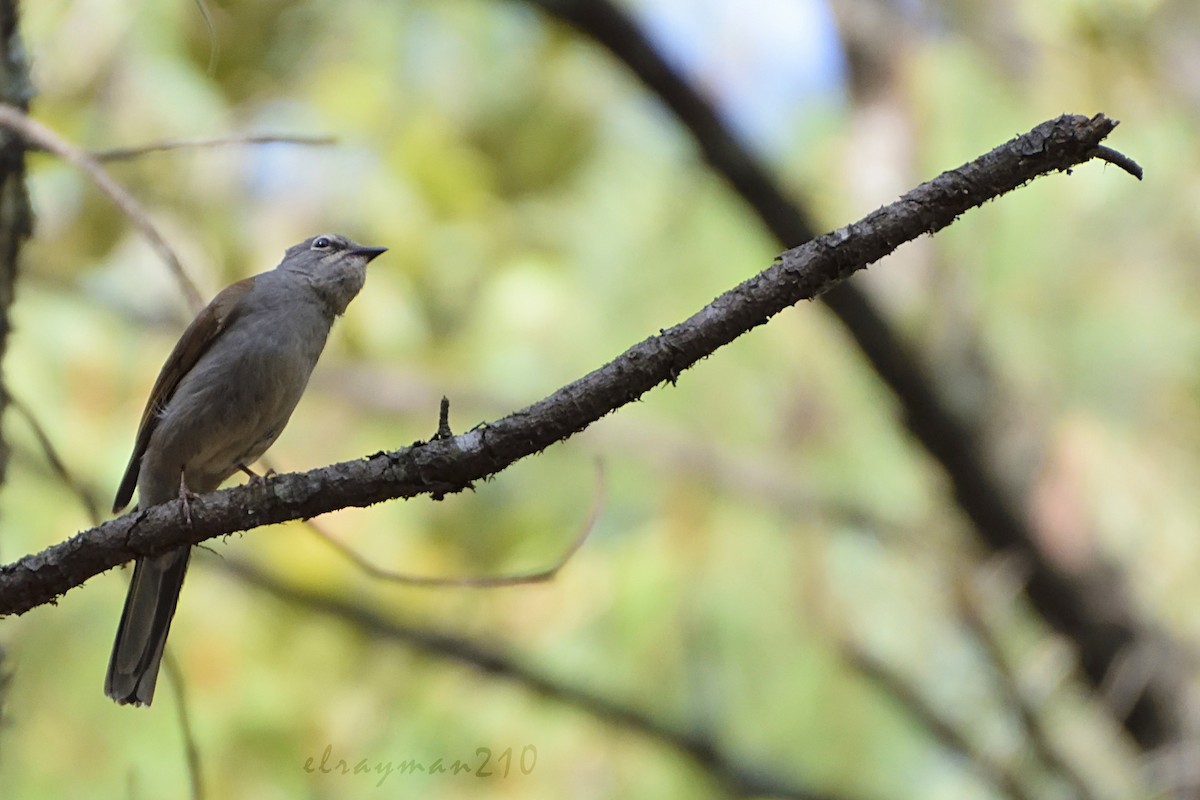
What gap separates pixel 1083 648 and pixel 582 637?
8.76 feet

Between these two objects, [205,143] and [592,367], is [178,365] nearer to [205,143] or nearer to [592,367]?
[205,143]

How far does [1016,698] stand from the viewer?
4770 mm

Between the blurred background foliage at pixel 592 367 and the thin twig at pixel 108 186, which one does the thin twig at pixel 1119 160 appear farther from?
the blurred background foliage at pixel 592 367

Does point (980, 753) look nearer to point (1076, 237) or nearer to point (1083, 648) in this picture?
point (1083, 648)

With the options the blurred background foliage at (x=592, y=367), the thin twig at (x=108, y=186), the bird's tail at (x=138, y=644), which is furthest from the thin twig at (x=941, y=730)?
the thin twig at (x=108, y=186)

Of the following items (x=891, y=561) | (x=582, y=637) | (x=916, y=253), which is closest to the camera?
→ (x=582, y=637)

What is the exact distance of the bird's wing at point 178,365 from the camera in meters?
3.82

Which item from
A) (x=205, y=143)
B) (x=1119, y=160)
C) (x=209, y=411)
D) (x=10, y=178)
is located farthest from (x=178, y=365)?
(x=1119, y=160)

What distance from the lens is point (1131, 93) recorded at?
22.5 feet

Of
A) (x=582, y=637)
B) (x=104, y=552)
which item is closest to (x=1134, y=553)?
(x=582, y=637)

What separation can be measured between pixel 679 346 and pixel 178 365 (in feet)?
6.90

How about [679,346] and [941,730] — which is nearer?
[679,346]

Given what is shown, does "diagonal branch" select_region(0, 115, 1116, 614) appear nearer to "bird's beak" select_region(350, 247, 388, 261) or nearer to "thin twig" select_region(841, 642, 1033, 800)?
"bird's beak" select_region(350, 247, 388, 261)

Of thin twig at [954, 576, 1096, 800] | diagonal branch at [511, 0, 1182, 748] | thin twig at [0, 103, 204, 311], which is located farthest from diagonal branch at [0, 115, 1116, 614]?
diagonal branch at [511, 0, 1182, 748]
